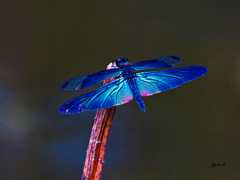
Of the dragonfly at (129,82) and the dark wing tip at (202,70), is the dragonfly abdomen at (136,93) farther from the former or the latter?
the dark wing tip at (202,70)

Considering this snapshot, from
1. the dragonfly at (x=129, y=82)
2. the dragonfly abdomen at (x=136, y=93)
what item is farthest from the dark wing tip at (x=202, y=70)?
the dragonfly abdomen at (x=136, y=93)

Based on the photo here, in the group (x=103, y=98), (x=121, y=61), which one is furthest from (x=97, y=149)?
(x=121, y=61)

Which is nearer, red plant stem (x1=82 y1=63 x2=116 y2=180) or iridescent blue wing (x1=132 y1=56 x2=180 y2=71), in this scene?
red plant stem (x1=82 y1=63 x2=116 y2=180)

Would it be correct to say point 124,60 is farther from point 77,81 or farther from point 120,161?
point 120,161

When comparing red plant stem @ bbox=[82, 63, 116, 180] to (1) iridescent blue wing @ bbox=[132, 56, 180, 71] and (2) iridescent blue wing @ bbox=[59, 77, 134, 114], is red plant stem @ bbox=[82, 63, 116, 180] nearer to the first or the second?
(2) iridescent blue wing @ bbox=[59, 77, 134, 114]

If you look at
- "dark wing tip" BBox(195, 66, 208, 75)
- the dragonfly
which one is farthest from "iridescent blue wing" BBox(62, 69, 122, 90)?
"dark wing tip" BBox(195, 66, 208, 75)

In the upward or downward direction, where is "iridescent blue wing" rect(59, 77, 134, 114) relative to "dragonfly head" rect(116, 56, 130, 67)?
downward
